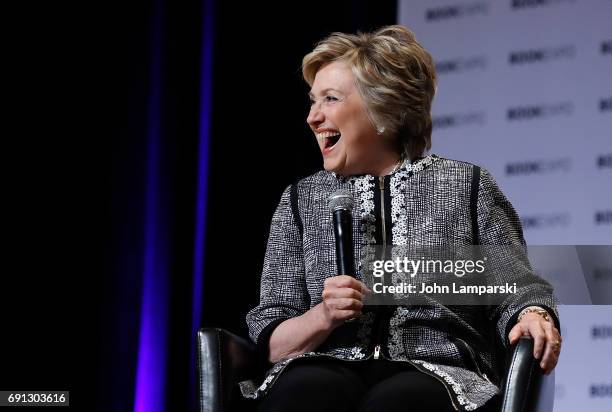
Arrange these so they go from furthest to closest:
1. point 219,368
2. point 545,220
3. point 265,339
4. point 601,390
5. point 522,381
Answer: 1. point 545,220
2. point 601,390
3. point 265,339
4. point 219,368
5. point 522,381

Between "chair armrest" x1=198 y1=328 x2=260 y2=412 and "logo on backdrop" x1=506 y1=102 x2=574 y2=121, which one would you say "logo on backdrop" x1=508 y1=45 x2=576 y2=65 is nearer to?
"logo on backdrop" x1=506 y1=102 x2=574 y2=121

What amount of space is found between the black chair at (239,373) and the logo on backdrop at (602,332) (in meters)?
1.09

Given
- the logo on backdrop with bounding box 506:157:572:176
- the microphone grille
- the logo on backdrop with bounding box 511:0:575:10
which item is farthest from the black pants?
the logo on backdrop with bounding box 511:0:575:10

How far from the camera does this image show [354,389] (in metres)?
1.66

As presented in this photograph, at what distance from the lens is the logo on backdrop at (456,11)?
306 centimetres

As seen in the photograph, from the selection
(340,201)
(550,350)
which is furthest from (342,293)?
(550,350)

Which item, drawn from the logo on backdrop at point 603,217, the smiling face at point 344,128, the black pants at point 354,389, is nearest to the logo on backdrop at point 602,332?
the logo on backdrop at point 603,217

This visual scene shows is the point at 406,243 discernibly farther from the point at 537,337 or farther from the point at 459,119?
the point at 459,119

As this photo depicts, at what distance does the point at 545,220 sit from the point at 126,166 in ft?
4.51

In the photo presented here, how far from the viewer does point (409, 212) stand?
6.11 feet

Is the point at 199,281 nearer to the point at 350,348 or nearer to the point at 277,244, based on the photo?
the point at 277,244

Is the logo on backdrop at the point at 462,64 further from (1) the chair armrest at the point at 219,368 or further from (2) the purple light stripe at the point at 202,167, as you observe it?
(1) the chair armrest at the point at 219,368

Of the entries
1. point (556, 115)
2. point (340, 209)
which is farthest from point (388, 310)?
point (556, 115)

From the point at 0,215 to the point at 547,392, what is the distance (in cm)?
177
